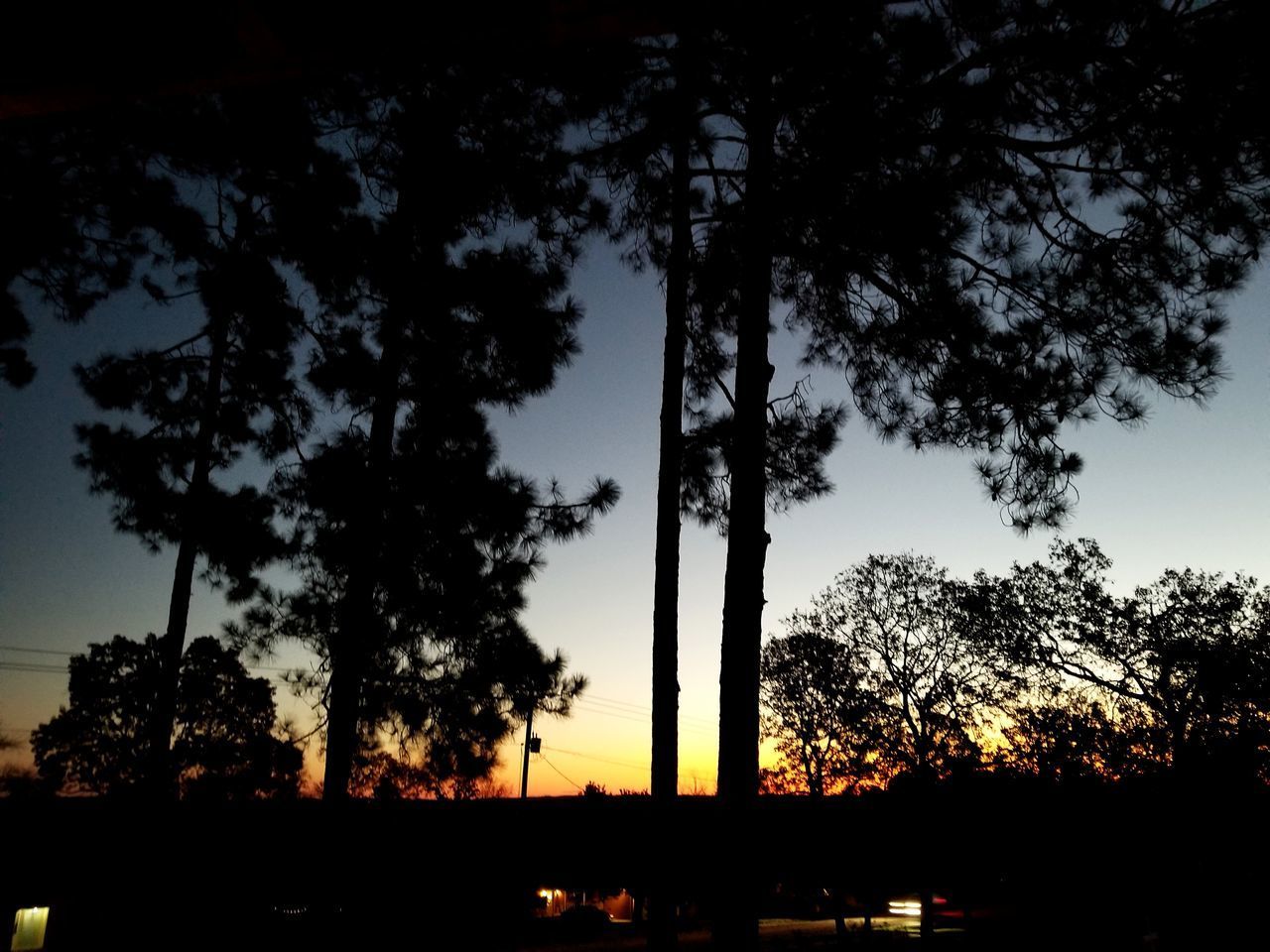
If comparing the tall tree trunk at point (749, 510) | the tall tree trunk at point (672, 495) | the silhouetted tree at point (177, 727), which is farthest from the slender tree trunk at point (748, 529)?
the silhouetted tree at point (177, 727)

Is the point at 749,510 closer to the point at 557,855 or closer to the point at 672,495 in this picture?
the point at 672,495


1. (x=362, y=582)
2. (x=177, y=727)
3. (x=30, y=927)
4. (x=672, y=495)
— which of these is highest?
(x=672, y=495)

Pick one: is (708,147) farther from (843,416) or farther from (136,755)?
(136,755)

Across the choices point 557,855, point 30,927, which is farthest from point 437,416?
point 30,927

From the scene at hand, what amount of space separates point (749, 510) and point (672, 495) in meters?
2.05

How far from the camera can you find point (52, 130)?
5148 mm

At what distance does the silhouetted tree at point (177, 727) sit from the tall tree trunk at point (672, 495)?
5.03m

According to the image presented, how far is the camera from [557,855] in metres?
1.56

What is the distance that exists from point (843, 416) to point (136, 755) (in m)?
10.6

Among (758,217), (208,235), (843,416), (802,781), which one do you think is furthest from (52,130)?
(802,781)

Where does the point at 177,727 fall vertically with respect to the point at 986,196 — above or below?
below

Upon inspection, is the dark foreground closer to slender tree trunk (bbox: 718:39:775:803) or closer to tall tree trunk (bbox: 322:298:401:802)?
slender tree trunk (bbox: 718:39:775:803)

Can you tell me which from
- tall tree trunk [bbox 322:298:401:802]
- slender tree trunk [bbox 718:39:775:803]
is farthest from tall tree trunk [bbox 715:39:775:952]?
tall tree trunk [bbox 322:298:401:802]

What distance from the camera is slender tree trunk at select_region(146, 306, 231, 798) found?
8.67m
